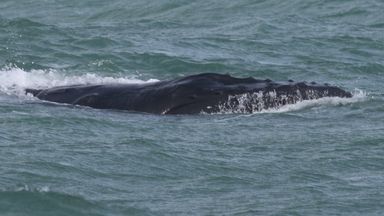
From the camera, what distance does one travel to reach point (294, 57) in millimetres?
25812

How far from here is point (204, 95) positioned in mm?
18547

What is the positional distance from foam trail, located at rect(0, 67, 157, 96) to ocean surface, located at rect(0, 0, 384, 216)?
1.4 inches

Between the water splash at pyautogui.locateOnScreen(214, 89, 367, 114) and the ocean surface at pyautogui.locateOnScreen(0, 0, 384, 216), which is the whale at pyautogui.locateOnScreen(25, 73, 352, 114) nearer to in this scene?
the water splash at pyautogui.locateOnScreen(214, 89, 367, 114)

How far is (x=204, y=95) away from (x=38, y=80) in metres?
4.78

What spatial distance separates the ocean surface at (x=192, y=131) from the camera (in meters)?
13.5

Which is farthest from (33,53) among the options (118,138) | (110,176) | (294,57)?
(110,176)

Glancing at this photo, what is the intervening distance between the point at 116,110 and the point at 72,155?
349cm

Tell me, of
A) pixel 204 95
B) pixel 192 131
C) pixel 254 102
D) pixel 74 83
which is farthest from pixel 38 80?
pixel 192 131

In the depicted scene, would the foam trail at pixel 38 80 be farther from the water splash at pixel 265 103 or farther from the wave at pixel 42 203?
the wave at pixel 42 203

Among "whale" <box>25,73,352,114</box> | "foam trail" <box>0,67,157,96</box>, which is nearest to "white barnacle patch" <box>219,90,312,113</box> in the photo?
"whale" <box>25,73,352,114</box>

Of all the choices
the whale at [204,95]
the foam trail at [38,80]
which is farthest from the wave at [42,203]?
the foam trail at [38,80]

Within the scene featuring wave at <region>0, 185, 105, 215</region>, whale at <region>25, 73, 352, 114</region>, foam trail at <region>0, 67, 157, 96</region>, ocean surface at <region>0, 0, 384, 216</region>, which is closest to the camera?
wave at <region>0, 185, 105, 215</region>

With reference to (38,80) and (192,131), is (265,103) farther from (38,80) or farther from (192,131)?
(38,80)

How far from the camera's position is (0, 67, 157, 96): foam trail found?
21.5 m
